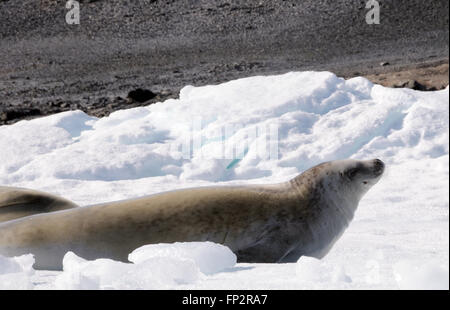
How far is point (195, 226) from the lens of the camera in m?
3.79

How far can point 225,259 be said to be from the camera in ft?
10.4

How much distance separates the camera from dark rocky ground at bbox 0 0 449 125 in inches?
552

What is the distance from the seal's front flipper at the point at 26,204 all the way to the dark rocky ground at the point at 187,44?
699 centimetres

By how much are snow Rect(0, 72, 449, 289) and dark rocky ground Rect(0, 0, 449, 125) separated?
13.3 ft

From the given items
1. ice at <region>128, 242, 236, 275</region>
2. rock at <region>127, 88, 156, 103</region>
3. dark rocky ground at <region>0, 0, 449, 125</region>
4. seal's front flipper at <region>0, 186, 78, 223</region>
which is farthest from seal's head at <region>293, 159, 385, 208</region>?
dark rocky ground at <region>0, 0, 449, 125</region>

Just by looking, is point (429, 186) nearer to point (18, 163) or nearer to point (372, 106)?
point (372, 106)

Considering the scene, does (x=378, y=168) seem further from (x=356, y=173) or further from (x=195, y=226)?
(x=195, y=226)

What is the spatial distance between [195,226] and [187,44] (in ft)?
46.5

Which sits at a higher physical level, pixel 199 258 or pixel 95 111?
pixel 199 258

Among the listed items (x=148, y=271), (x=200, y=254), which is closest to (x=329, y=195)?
(x=200, y=254)

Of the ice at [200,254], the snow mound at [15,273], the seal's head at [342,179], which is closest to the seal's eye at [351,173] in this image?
the seal's head at [342,179]
